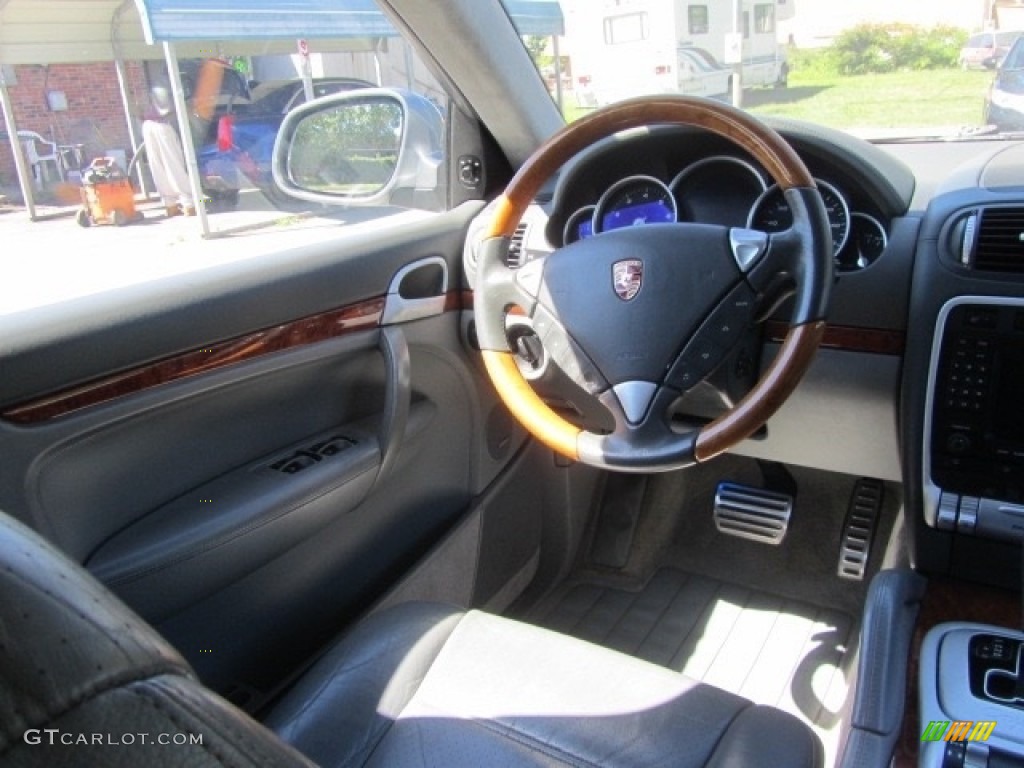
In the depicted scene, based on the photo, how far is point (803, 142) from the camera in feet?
5.88

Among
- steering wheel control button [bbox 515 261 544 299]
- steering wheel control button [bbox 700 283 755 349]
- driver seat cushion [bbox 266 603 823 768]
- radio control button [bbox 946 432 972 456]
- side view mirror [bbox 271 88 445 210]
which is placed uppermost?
side view mirror [bbox 271 88 445 210]

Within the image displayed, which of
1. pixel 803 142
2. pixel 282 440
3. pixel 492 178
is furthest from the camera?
pixel 492 178

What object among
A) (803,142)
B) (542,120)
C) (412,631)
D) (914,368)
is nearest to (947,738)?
(914,368)

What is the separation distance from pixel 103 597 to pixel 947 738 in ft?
4.07

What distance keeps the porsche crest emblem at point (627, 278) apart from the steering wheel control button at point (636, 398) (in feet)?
0.48

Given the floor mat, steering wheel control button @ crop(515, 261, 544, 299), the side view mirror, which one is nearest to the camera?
steering wheel control button @ crop(515, 261, 544, 299)

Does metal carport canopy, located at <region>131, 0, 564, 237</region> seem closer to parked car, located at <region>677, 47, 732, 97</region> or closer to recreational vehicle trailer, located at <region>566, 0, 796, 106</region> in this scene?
recreational vehicle trailer, located at <region>566, 0, 796, 106</region>

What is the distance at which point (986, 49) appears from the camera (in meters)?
1.78

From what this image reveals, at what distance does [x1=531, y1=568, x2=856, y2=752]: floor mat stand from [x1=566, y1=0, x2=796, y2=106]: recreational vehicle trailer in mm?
1303

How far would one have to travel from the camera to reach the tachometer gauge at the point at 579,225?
77.9 inches

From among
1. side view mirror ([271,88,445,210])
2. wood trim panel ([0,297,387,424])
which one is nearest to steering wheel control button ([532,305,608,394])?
wood trim panel ([0,297,387,424])

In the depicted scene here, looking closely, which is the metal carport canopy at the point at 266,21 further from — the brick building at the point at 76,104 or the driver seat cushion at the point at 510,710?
the driver seat cushion at the point at 510,710

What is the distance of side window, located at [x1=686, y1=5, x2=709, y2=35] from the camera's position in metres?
1.99

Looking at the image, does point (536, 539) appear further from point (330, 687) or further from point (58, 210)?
point (58, 210)
